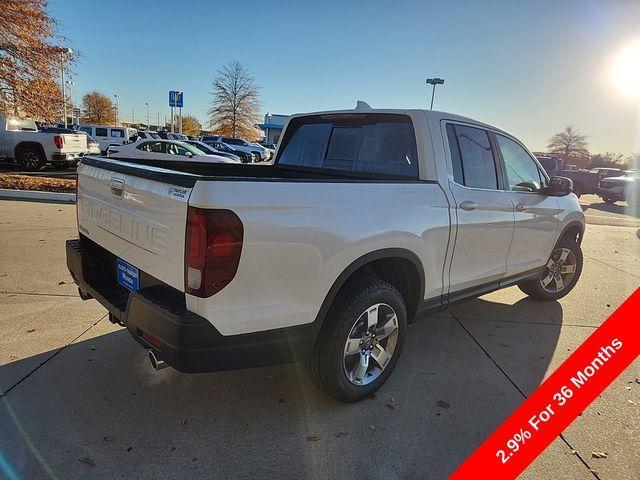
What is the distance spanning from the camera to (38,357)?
9.84 ft

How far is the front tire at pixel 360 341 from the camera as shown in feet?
8.04

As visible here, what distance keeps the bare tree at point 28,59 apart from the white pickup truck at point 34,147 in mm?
3897

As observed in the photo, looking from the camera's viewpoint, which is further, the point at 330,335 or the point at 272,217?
the point at 330,335

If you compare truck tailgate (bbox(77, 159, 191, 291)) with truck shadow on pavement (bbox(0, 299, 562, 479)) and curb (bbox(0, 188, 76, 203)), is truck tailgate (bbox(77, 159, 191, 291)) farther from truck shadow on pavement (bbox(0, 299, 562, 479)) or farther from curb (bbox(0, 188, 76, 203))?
curb (bbox(0, 188, 76, 203))

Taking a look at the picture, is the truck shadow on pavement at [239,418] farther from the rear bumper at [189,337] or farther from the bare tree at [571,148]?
the bare tree at [571,148]

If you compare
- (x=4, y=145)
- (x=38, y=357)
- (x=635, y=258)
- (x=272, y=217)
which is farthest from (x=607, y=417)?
(x=4, y=145)

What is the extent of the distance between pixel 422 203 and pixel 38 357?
2.93m

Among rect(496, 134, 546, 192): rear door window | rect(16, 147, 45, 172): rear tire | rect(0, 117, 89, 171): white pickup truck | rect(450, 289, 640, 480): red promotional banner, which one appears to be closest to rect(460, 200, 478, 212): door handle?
rect(496, 134, 546, 192): rear door window

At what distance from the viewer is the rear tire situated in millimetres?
15148

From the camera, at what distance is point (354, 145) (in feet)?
11.5

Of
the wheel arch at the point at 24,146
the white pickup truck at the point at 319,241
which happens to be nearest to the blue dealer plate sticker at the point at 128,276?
the white pickup truck at the point at 319,241

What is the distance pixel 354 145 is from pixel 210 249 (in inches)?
79.3

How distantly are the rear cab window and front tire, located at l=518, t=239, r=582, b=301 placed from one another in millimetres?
2570

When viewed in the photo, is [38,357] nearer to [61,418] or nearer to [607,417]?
[61,418]
